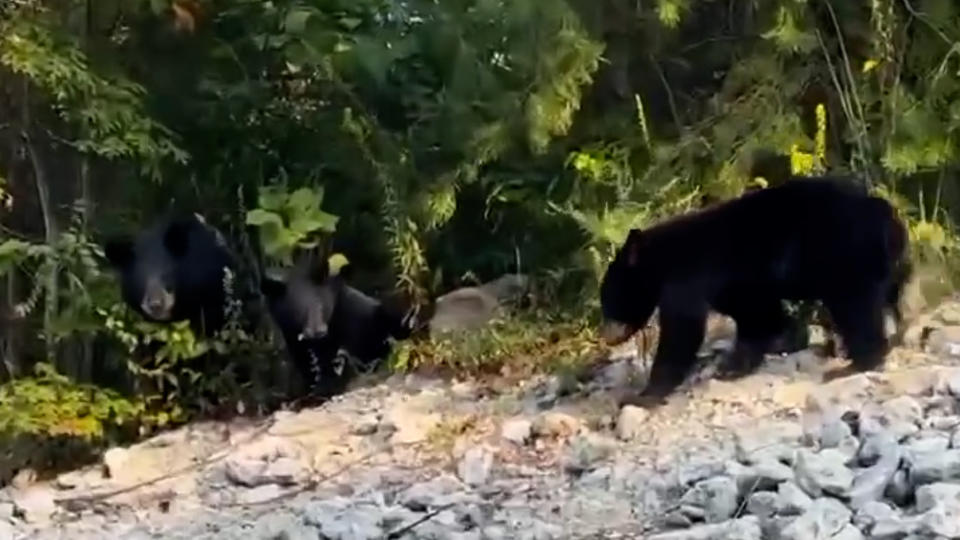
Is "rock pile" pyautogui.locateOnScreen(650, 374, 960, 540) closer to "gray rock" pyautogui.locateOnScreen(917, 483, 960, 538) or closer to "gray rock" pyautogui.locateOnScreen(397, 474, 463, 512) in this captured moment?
"gray rock" pyautogui.locateOnScreen(917, 483, 960, 538)

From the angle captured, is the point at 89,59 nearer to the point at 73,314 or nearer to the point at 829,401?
the point at 73,314

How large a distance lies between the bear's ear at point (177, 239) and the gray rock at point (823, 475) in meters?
3.82

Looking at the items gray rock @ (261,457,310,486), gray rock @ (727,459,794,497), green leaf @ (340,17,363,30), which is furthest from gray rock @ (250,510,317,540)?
green leaf @ (340,17,363,30)

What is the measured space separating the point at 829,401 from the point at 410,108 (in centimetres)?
371

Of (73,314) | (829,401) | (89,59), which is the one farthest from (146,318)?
(829,401)

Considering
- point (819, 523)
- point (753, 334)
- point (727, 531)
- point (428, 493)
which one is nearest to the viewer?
point (819, 523)

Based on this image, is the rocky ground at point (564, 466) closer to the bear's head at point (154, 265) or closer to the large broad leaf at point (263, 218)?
the bear's head at point (154, 265)

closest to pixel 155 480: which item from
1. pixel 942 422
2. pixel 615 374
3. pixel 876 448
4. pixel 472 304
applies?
pixel 615 374

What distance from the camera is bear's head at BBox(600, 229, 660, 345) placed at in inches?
285

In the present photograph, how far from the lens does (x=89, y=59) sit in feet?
25.9

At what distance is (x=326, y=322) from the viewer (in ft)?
27.3

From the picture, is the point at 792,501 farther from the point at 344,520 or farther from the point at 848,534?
the point at 344,520

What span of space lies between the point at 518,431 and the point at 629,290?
1.02 metres

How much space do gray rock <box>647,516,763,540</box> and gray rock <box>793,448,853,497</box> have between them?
229 mm
